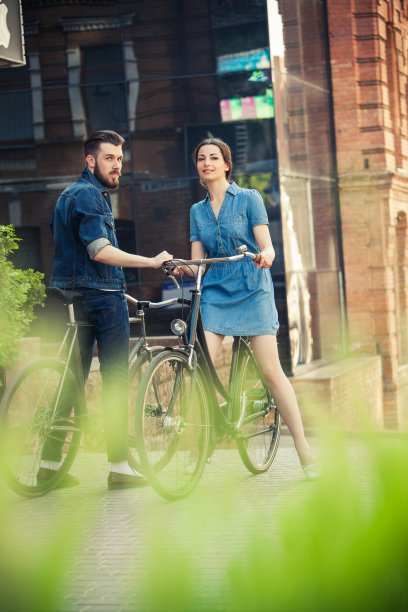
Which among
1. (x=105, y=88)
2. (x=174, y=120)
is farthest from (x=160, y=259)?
(x=105, y=88)

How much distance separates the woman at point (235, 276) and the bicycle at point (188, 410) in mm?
175

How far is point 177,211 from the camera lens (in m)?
14.9

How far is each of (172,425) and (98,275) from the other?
89cm

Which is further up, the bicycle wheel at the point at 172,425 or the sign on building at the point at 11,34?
the sign on building at the point at 11,34

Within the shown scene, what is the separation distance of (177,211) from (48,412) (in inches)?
410

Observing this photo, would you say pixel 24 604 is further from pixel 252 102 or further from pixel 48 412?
pixel 252 102

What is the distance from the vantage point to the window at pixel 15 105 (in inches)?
597

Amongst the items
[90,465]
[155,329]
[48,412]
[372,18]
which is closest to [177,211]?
[155,329]

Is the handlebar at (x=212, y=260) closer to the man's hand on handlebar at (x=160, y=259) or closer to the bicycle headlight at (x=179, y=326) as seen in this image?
the man's hand on handlebar at (x=160, y=259)

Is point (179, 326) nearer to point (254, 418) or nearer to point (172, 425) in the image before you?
point (172, 425)

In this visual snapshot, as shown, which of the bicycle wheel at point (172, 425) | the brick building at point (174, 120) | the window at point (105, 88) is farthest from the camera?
the window at point (105, 88)

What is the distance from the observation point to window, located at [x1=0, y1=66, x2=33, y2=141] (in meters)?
15.2

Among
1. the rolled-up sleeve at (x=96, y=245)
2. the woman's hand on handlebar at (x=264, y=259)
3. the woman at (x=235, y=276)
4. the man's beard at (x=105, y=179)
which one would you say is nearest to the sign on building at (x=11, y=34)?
the man's beard at (x=105, y=179)

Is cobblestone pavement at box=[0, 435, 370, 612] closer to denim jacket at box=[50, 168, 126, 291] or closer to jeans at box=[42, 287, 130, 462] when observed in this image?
jeans at box=[42, 287, 130, 462]
